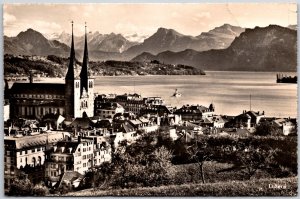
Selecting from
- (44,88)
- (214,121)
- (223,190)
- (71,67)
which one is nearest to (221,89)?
(214,121)

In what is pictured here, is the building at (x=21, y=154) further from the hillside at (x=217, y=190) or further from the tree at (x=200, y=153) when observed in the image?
the tree at (x=200, y=153)

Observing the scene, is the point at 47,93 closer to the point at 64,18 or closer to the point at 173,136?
the point at 64,18

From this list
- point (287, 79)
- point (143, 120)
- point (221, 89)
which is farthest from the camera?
point (143, 120)

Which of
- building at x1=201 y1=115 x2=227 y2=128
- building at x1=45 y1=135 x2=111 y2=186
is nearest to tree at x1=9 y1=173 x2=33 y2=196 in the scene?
building at x1=45 y1=135 x2=111 y2=186

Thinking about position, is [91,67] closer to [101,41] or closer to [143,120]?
[101,41]

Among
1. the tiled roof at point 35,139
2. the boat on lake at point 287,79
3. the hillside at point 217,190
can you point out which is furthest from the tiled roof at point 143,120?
the boat on lake at point 287,79
